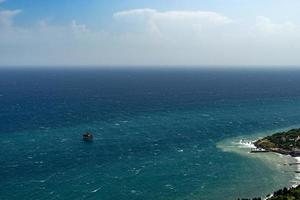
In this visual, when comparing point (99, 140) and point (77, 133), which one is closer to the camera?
point (99, 140)

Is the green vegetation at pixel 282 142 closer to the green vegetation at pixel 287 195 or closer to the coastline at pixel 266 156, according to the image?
the coastline at pixel 266 156

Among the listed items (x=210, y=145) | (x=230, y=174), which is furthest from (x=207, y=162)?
(x=210, y=145)

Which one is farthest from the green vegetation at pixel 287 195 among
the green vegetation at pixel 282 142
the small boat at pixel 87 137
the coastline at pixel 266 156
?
the small boat at pixel 87 137

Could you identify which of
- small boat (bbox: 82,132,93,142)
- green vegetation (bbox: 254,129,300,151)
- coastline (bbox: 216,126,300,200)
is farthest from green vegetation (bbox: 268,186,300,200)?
small boat (bbox: 82,132,93,142)

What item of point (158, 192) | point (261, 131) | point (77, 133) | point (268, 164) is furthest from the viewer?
point (261, 131)

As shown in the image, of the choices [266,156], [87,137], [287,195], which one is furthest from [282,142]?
[87,137]

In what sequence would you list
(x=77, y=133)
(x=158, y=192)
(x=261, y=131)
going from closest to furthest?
1. (x=158, y=192)
2. (x=77, y=133)
3. (x=261, y=131)

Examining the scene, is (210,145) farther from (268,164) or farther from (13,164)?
(13,164)
